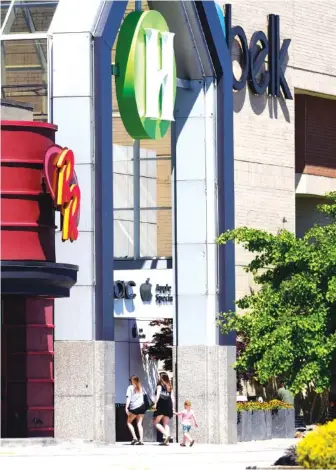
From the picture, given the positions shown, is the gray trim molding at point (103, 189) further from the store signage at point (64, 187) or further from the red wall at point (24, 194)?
the red wall at point (24, 194)

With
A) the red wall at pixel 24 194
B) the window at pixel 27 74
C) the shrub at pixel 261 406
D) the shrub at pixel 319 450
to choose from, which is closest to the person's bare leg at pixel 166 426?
the shrub at pixel 261 406

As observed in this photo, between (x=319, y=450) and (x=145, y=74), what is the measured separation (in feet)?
43.9

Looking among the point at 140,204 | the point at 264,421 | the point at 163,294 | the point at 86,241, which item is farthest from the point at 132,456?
the point at 140,204

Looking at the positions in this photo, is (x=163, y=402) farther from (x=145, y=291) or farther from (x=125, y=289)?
(x=125, y=289)

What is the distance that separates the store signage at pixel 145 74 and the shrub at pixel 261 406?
748 centimetres

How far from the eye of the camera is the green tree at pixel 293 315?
36.7m

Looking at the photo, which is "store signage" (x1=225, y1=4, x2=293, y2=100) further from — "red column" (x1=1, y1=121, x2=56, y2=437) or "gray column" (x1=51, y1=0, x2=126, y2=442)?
"gray column" (x1=51, y1=0, x2=126, y2=442)

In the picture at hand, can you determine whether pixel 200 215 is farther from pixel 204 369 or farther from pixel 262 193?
pixel 262 193

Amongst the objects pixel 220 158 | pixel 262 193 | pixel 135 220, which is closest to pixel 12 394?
pixel 220 158

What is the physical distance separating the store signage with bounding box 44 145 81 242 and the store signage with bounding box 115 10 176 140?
2979 millimetres

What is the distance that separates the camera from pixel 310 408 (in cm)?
5091

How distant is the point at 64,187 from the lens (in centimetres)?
3269

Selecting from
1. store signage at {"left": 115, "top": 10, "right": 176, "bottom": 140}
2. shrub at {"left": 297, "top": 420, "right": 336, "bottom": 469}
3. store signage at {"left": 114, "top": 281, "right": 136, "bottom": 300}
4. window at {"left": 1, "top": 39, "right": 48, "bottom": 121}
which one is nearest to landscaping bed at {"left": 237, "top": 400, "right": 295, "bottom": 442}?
store signage at {"left": 114, "top": 281, "right": 136, "bottom": 300}

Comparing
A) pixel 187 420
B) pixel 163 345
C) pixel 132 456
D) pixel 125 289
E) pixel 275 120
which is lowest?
pixel 132 456
